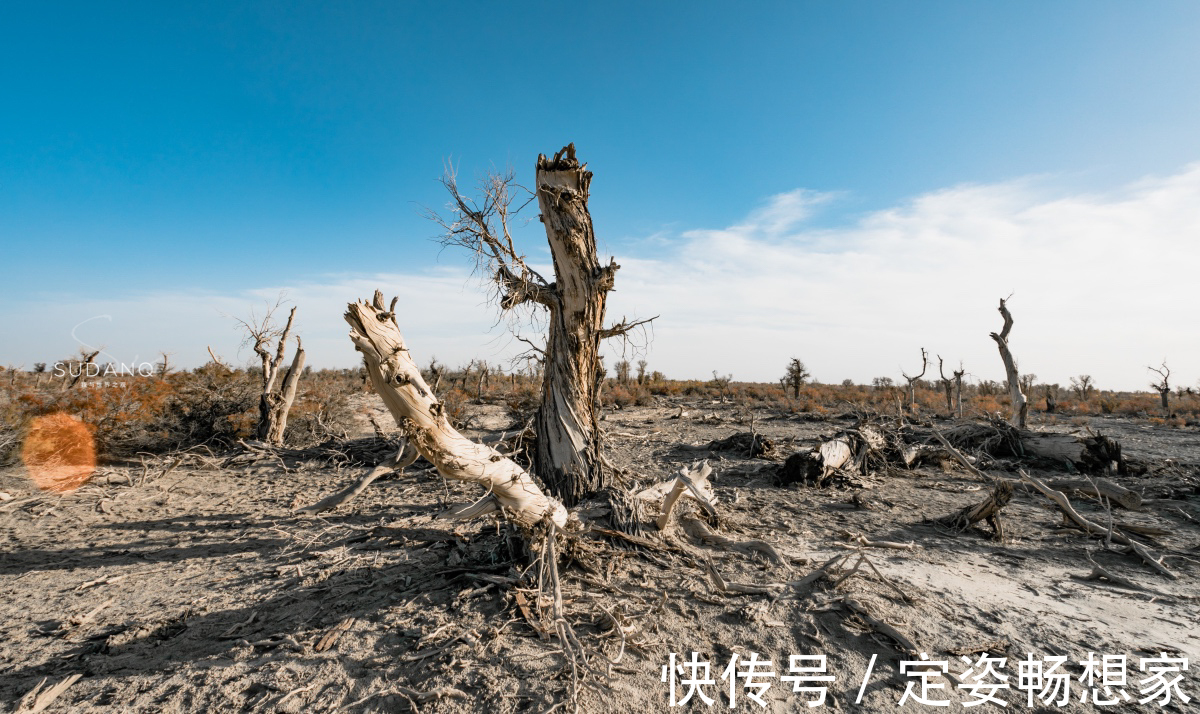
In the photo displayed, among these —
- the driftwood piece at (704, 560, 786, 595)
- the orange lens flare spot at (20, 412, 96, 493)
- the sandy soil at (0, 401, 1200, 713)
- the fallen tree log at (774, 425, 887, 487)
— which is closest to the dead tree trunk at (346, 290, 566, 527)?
the sandy soil at (0, 401, 1200, 713)

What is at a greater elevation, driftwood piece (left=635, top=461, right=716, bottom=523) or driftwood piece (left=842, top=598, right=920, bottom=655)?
driftwood piece (left=635, top=461, right=716, bottom=523)

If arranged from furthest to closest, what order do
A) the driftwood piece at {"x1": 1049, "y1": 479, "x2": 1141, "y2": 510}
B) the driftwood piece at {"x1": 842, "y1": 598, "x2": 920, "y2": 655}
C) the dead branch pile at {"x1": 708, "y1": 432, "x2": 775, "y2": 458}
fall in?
the dead branch pile at {"x1": 708, "y1": 432, "x2": 775, "y2": 458} < the driftwood piece at {"x1": 1049, "y1": 479, "x2": 1141, "y2": 510} < the driftwood piece at {"x1": 842, "y1": 598, "x2": 920, "y2": 655}

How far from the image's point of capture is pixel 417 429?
3.17m

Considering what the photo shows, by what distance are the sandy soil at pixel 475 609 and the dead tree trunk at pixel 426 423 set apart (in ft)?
1.98

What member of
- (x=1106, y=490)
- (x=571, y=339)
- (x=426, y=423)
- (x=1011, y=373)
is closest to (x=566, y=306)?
(x=571, y=339)

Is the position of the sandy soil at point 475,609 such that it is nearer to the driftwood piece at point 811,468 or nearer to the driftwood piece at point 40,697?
the driftwood piece at point 40,697

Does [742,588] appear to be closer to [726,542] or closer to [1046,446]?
[726,542]

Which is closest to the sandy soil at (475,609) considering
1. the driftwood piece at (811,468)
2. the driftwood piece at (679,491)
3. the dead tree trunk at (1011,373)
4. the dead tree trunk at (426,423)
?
the driftwood piece at (679,491)

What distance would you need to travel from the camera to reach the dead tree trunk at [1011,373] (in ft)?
41.9

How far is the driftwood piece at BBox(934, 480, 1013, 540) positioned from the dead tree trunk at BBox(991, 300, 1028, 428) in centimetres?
790

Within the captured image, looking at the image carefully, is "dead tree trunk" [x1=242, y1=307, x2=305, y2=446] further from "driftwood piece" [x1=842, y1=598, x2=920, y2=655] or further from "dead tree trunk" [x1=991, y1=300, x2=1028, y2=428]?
"dead tree trunk" [x1=991, y1=300, x2=1028, y2=428]

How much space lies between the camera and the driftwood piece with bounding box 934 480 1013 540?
5.52 metres

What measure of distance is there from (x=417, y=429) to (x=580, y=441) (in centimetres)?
254

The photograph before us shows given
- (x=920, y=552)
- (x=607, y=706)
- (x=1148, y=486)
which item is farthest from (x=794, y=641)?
(x=1148, y=486)
